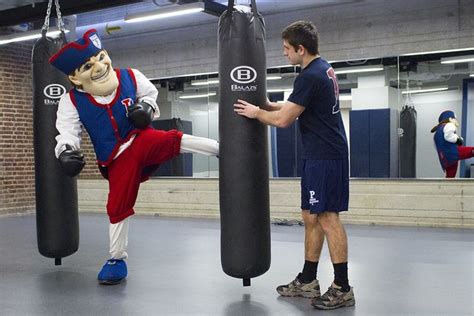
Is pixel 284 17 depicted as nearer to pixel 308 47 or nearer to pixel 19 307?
pixel 308 47

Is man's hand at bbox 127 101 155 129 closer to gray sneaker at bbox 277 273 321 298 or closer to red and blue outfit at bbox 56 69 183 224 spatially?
red and blue outfit at bbox 56 69 183 224

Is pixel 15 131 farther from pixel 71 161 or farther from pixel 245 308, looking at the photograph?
pixel 245 308

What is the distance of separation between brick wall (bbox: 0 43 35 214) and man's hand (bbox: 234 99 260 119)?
7194 millimetres

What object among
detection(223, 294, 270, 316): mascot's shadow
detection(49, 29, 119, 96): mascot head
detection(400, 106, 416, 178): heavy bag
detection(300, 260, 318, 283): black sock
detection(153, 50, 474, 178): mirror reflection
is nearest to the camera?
detection(223, 294, 270, 316): mascot's shadow

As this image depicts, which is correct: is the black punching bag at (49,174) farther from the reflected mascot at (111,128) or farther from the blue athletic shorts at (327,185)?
the blue athletic shorts at (327,185)

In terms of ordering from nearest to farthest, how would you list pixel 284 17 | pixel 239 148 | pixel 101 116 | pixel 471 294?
pixel 239 148 → pixel 471 294 → pixel 101 116 → pixel 284 17

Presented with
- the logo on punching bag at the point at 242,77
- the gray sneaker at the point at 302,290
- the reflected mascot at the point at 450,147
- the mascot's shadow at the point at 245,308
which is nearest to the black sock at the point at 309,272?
the gray sneaker at the point at 302,290

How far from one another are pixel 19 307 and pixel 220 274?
4.93 feet

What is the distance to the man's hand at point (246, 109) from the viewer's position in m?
3.19

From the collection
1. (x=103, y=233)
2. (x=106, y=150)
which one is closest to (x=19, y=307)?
(x=106, y=150)

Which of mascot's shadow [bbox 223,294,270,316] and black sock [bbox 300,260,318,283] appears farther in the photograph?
black sock [bbox 300,260,318,283]

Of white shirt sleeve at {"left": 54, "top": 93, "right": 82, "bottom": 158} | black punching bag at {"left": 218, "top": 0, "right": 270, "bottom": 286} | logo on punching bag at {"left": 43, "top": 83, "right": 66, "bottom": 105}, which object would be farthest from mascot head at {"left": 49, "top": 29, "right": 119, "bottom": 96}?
black punching bag at {"left": 218, "top": 0, "right": 270, "bottom": 286}

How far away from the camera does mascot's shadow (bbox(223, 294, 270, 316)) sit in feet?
10.2

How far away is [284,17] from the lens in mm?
8727
